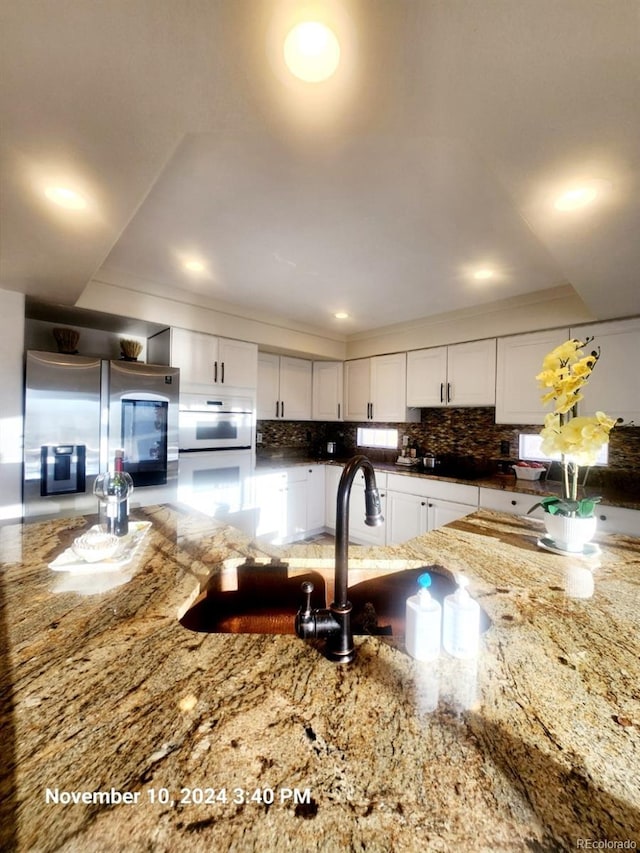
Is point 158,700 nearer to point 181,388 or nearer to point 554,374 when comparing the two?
point 554,374

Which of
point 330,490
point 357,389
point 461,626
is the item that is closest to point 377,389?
point 357,389

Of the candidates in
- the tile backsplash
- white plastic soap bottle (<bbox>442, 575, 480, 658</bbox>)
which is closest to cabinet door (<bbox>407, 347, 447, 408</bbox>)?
the tile backsplash

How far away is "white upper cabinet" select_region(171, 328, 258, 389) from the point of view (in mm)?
3020

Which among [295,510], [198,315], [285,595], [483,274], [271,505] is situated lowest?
[295,510]

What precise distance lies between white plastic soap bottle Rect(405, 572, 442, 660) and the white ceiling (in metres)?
1.25

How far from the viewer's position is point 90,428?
2.47 metres

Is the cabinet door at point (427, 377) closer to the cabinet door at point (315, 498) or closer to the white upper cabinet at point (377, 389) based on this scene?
the white upper cabinet at point (377, 389)

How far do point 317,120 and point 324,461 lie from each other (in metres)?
3.37

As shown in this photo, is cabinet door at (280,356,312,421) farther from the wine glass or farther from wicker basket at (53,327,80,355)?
the wine glass

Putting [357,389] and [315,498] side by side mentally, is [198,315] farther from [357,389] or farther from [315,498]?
[315,498]

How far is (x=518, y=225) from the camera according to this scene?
184 cm

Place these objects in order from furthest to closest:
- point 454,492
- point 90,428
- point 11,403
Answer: point 454,492, point 90,428, point 11,403

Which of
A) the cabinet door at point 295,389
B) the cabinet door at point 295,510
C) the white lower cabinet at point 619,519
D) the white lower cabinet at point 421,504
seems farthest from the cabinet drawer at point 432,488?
the cabinet door at point 295,389

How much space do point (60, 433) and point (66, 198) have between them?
5.14ft
